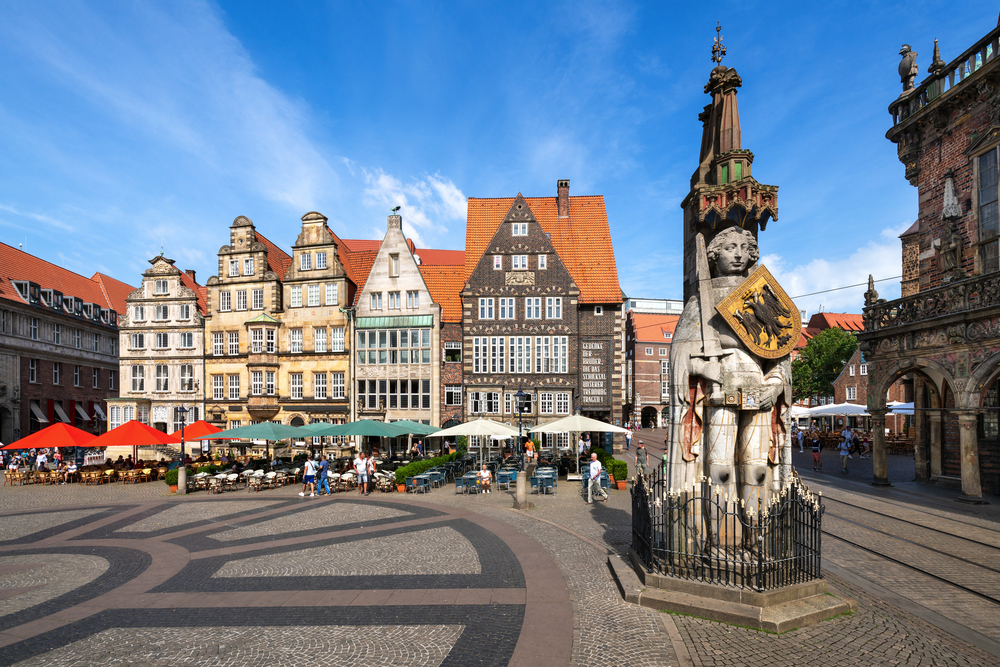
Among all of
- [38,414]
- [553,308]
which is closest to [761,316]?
[553,308]

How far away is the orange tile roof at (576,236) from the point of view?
31750mm

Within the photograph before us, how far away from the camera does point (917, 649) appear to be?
6355 mm

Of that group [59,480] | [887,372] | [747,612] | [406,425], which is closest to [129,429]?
[59,480]

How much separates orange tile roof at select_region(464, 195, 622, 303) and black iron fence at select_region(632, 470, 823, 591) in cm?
2337

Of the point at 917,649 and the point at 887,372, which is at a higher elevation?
the point at 887,372

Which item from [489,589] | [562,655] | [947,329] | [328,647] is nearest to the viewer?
[562,655]

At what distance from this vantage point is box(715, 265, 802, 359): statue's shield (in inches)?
310

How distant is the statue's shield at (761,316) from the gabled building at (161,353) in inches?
1407

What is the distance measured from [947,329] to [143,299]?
43376mm

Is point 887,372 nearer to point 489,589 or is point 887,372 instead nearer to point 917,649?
point 917,649

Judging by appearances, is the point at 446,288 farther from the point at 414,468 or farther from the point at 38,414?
the point at 38,414

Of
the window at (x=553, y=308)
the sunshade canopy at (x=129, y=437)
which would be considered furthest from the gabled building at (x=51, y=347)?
the window at (x=553, y=308)

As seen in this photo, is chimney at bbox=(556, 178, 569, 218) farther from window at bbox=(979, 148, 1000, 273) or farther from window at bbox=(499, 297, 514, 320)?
window at bbox=(979, 148, 1000, 273)

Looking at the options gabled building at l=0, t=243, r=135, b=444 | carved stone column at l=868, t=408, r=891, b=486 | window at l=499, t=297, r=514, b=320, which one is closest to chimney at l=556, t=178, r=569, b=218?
window at l=499, t=297, r=514, b=320
